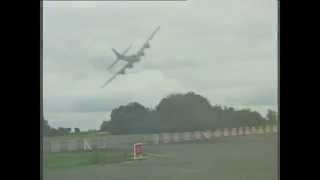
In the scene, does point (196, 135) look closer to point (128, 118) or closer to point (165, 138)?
point (165, 138)

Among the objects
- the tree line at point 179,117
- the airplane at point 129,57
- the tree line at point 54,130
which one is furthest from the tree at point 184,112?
the tree line at point 54,130

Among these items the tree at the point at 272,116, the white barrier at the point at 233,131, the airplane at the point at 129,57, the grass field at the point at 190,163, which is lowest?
the grass field at the point at 190,163

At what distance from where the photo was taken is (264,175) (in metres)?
1.31

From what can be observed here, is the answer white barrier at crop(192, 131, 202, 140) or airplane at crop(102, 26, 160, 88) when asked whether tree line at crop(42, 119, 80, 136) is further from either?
white barrier at crop(192, 131, 202, 140)

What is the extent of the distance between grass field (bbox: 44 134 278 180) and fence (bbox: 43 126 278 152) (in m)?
0.01

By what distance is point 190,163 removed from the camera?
4.27 ft

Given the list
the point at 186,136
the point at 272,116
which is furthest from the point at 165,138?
the point at 272,116

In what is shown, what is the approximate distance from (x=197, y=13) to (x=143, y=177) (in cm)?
47

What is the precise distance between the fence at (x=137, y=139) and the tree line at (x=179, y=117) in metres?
0.01

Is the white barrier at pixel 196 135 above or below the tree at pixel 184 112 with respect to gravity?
below

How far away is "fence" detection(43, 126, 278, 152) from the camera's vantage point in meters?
1.27

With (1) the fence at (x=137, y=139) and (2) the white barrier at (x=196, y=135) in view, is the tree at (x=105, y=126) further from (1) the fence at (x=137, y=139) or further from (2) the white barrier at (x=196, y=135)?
(2) the white barrier at (x=196, y=135)

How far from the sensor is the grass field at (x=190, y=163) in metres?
1.29
